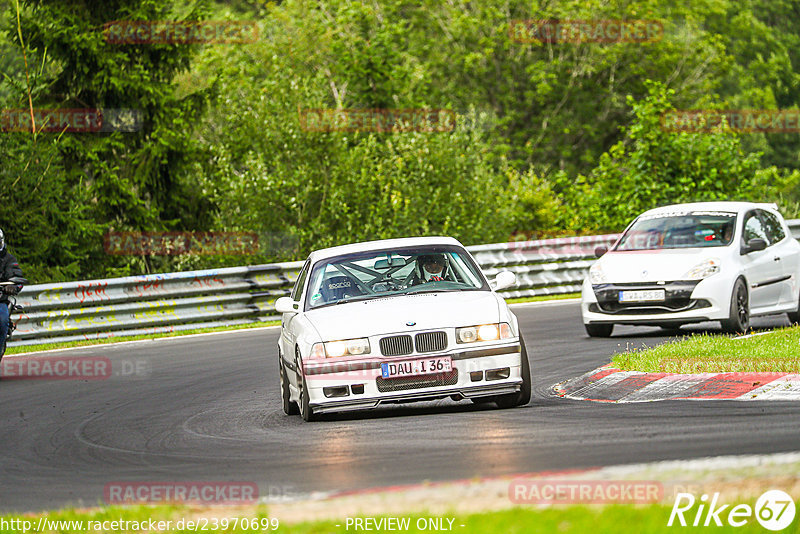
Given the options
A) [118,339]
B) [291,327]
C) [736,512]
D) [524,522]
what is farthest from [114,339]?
[736,512]

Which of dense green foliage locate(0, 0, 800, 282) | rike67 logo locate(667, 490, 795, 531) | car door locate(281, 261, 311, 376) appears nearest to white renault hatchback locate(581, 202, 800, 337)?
car door locate(281, 261, 311, 376)

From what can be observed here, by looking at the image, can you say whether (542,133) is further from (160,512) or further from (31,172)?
(160,512)

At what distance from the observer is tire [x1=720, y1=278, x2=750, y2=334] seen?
15719mm

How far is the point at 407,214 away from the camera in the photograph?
96.8 feet

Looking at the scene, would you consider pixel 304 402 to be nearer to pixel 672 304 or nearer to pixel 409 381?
pixel 409 381

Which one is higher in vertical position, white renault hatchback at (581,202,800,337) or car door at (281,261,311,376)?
car door at (281,261,311,376)

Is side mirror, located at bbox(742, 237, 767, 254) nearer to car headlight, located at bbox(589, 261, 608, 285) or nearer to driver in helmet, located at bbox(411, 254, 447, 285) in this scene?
car headlight, located at bbox(589, 261, 608, 285)

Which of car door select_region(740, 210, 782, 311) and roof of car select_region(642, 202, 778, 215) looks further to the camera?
roof of car select_region(642, 202, 778, 215)

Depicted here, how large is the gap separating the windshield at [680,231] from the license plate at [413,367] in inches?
294

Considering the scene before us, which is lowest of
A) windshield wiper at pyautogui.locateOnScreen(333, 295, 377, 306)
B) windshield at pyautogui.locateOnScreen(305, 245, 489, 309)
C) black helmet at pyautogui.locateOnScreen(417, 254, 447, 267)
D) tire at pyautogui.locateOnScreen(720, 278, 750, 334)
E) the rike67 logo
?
tire at pyautogui.locateOnScreen(720, 278, 750, 334)

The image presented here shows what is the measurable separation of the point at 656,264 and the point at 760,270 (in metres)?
1.49

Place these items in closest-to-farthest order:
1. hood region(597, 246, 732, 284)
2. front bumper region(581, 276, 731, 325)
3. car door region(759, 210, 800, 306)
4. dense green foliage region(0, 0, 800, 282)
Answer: front bumper region(581, 276, 731, 325), hood region(597, 246, 732, 284), car door region(759, 210, 800, 306), dense green foliage region(0, 0, 800, 282)

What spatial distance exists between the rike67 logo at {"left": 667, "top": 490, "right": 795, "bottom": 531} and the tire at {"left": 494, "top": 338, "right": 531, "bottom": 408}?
4.52m

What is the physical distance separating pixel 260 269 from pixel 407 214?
7.20 m
